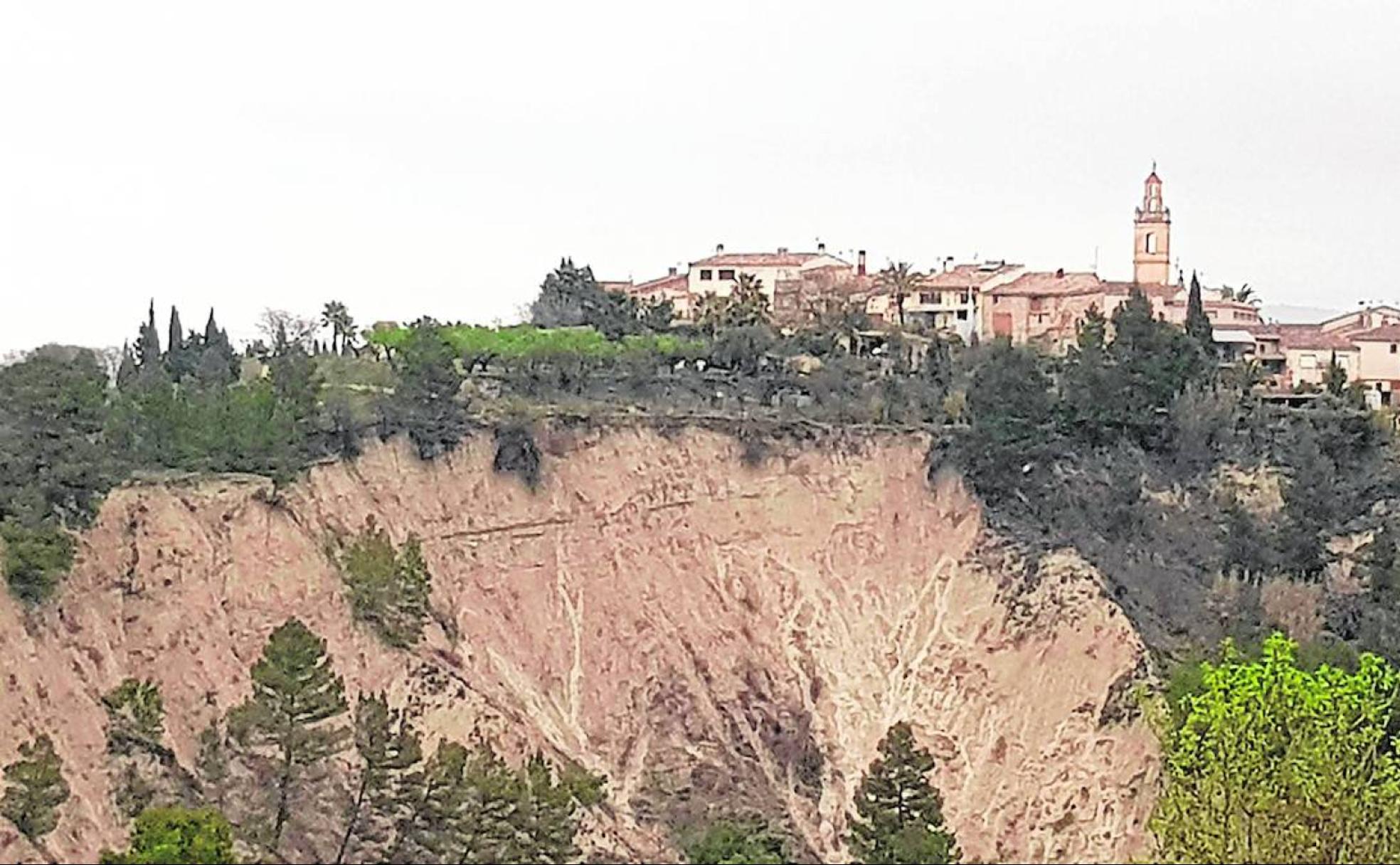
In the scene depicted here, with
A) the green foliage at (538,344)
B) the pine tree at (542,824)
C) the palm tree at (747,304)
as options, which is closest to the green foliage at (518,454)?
the green foliage at (538,344)

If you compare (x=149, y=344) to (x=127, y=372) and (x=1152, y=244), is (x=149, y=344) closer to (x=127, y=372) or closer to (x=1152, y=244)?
(x=127, y=372)

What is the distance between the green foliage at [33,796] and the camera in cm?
2944

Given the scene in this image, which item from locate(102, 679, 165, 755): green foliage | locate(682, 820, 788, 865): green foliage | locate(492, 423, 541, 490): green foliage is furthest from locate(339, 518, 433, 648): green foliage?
locate(682, 820, 788, 865): green foliage

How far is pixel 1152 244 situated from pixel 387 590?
33682mm

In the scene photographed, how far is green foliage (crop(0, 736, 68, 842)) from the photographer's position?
1159 inches

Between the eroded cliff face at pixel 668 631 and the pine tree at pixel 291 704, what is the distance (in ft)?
9.16

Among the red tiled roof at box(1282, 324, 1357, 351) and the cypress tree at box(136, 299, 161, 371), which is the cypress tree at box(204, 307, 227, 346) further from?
the red tiled roof at box(1282, 324, 1357, 351)

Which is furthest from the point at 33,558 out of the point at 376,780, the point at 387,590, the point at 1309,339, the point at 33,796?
the point at 1309,339

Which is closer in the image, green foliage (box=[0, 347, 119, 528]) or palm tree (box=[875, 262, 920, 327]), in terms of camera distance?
green foliage (box=[0, 347, 119, 528])

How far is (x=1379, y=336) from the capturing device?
62.4m

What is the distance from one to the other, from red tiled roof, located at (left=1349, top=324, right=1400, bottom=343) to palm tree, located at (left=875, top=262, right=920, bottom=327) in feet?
45.2

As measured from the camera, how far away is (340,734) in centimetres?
3312

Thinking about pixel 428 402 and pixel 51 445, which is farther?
pixel 428 402

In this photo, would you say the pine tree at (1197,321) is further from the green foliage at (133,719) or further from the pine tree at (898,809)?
the green foliage at (133,719)
